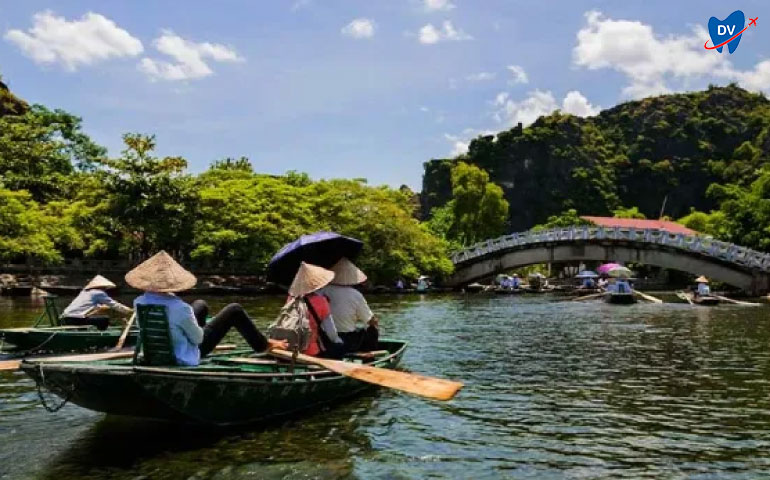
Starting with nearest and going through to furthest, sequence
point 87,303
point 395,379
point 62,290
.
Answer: point 395,379
point 87,303
point 62,290

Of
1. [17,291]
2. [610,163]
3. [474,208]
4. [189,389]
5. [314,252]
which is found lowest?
[189,389]

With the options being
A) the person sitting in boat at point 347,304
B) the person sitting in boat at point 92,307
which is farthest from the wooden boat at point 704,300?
the person sitting in boat at point 92,307

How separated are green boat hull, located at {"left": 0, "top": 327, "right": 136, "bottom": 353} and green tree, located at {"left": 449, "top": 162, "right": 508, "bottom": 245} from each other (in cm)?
5990

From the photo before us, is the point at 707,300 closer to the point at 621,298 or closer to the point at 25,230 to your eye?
the point at 621,298

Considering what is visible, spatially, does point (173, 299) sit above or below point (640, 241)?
below

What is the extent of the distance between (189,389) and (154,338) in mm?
731

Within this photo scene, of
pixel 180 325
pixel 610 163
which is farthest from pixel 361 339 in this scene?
pixel 610 163

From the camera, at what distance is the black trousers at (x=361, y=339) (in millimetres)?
11109

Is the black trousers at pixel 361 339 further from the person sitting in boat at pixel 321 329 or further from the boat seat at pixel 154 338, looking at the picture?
the boat seat at pixel 154 338

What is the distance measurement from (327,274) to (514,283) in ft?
144

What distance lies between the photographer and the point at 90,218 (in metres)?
39.8

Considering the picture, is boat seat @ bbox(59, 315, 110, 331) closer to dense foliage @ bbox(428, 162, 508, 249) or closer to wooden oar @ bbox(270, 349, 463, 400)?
wooden oar @ bbox(270, 349, 463, 400)

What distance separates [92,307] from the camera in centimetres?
1331

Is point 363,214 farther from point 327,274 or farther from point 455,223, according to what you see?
point 327,274
